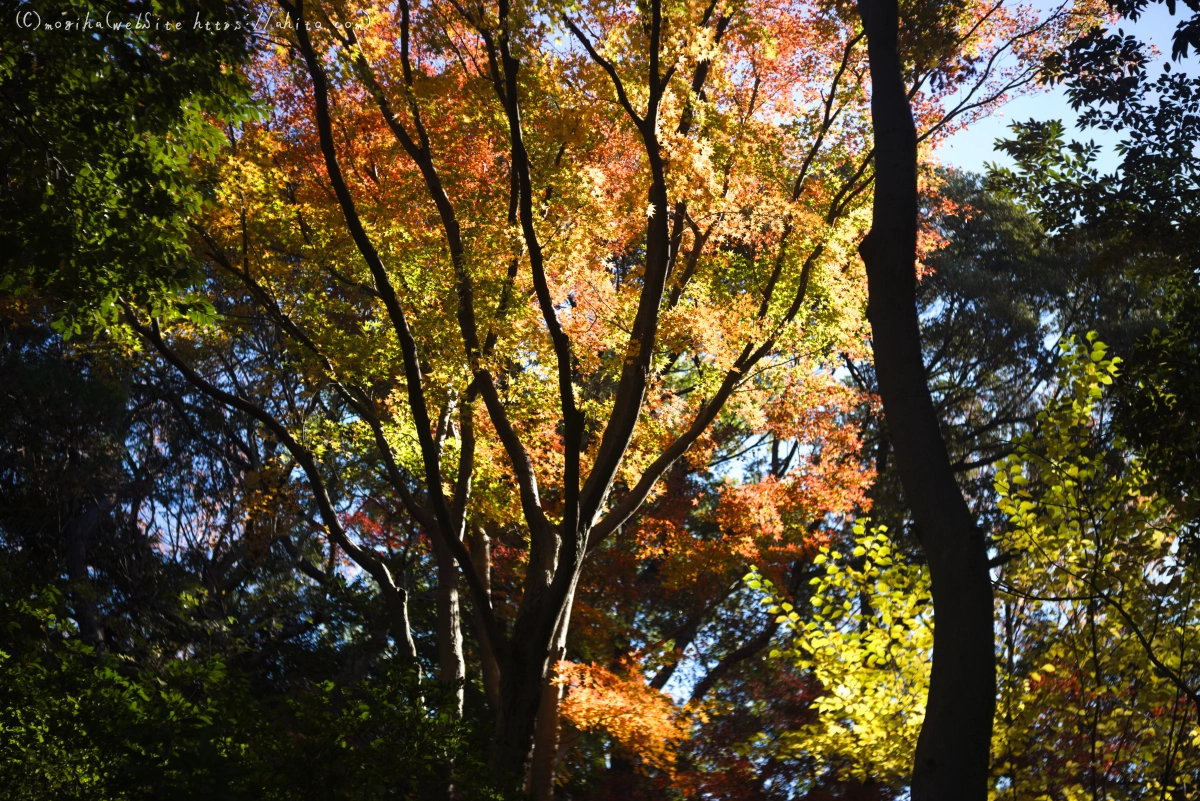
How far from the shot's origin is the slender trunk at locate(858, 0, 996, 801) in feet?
11.2

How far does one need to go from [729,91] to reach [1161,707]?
21.1 feet

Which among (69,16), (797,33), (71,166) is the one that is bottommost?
(71,166)

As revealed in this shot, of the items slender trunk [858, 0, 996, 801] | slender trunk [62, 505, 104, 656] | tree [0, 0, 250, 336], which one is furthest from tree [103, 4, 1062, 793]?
slender trunk [62, 505, 104, 656]

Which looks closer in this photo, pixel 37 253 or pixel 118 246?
pixel 37 253

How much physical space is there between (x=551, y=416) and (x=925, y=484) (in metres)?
5.32

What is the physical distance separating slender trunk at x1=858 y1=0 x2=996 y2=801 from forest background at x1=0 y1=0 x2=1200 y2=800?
0.02 m

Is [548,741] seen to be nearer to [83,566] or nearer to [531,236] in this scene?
[531,236]

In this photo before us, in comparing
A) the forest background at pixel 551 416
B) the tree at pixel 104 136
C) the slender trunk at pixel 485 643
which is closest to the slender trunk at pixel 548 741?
the forest background at pixel 551 416

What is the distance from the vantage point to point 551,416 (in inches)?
344

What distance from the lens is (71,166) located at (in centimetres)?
519

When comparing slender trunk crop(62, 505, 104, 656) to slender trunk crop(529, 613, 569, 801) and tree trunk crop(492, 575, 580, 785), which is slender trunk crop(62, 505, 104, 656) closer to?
slender trunk crop(529, 613, 569, 801)

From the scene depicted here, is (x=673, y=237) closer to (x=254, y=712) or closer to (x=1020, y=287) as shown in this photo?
(x=254, y=712)

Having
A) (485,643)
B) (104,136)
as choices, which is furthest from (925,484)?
(485,643)

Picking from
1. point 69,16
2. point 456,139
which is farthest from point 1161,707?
point 69,16
